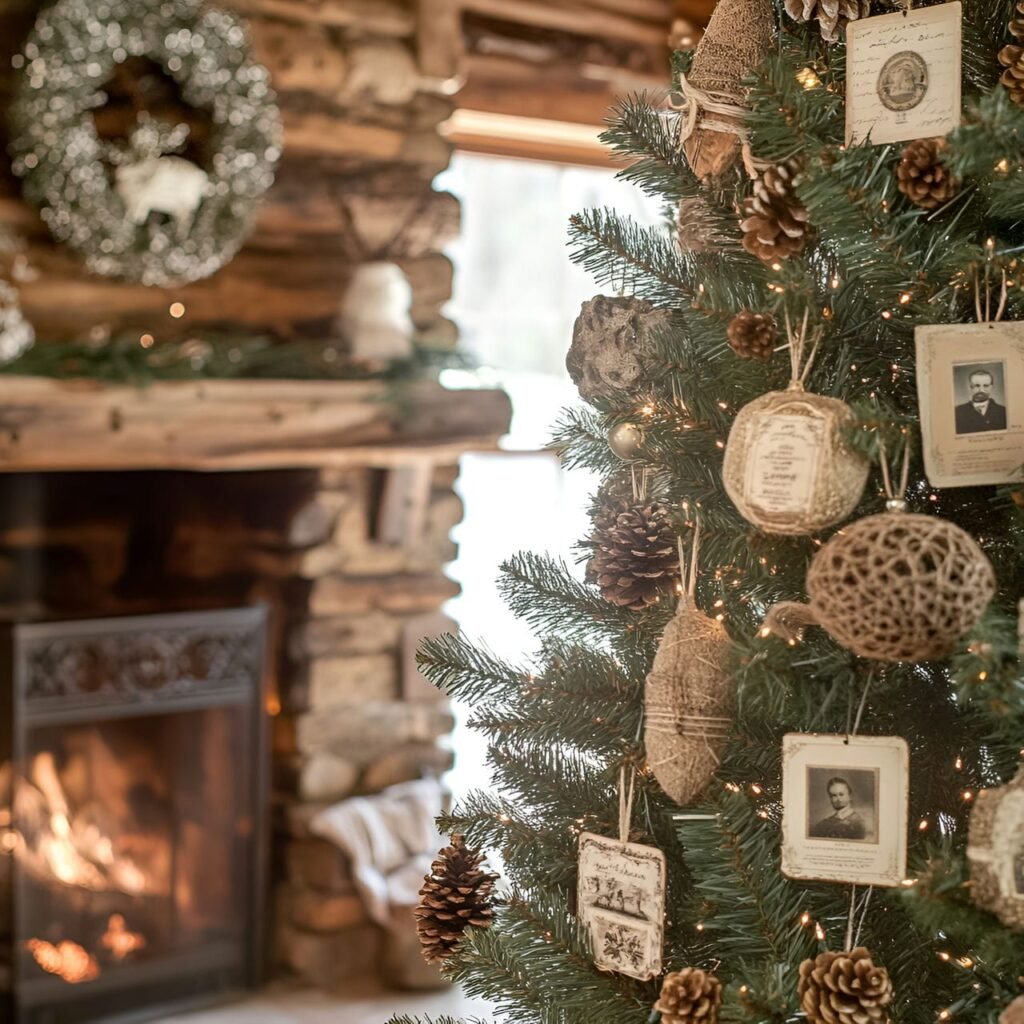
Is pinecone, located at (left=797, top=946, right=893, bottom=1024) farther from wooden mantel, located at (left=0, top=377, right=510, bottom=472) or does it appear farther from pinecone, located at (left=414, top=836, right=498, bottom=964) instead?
wooden mantel, located at (left=0, top=377, right=510, bottom=472)

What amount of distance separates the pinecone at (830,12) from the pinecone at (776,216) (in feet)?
0.43

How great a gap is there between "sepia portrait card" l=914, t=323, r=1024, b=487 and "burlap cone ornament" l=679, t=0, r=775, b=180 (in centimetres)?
27

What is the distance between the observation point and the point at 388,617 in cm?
307

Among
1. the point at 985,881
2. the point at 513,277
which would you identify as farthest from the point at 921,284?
the point at 513,277

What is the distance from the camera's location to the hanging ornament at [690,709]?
1022mm

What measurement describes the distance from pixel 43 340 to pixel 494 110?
135cm

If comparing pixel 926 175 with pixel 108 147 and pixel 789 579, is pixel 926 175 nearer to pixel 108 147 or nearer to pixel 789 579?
pixel 789 579

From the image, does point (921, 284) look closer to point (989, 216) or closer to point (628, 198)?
point (989, 216)

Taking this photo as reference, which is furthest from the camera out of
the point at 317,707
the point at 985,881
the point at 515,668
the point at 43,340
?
the point at 317,707

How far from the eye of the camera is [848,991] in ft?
2.90

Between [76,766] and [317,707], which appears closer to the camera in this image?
[76,766]

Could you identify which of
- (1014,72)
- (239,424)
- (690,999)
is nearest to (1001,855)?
(690,999)

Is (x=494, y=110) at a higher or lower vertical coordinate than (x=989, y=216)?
higher

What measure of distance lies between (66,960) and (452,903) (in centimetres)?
175
